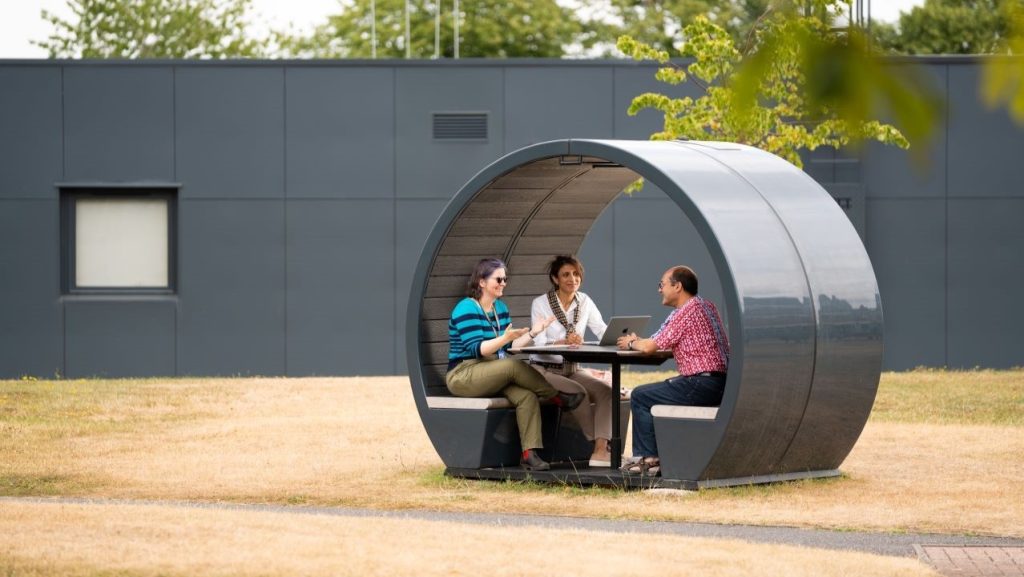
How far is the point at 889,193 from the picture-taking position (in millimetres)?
22375

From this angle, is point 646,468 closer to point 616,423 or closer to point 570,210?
point 616,423

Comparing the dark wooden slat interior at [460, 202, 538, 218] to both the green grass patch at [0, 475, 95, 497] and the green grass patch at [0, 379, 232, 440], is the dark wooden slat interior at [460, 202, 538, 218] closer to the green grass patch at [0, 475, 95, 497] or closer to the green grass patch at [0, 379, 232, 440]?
the green grass patch at [0, 475, 95, 497]

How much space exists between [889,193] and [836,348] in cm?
1245

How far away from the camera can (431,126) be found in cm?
2233

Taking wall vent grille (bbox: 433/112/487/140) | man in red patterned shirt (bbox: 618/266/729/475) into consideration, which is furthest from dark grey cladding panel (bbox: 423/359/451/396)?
wall vent grille (bbox: 433/112/487/140)

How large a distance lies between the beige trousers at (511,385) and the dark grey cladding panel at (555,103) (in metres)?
11.4

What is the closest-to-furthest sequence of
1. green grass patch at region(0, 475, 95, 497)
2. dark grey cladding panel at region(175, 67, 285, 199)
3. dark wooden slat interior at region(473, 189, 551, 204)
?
green grass patch at region(0, 475, 95, 497) < dark wooden slat interior at region(473, 189, 551, 204) < dark grey cladding panel at region(175, 67, 285, 199)

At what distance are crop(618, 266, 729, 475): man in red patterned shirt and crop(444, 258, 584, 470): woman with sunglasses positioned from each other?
718 millimetres

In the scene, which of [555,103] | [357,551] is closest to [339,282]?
[555,103]

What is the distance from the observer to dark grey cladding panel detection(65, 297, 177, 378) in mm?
22344

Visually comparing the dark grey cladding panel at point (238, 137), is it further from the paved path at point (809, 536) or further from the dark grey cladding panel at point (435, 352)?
the paved path at point (809, 536)

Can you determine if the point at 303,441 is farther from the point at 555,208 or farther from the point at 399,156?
the point at 399,156

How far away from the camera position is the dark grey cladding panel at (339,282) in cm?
→ 2233

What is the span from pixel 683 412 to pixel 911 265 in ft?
43.1
